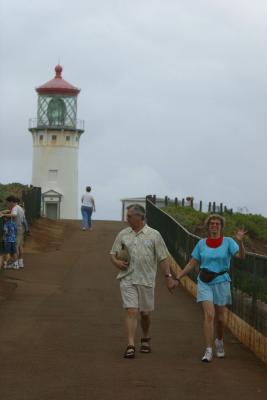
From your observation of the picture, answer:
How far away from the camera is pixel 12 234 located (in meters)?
26.2

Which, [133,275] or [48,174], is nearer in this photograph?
[133,275]

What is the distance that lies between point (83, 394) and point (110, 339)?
4192 millimetres

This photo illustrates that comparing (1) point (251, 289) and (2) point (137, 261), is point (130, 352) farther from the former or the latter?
(1) point (251, 289)

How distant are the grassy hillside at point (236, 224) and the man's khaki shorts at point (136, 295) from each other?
19.0 metres

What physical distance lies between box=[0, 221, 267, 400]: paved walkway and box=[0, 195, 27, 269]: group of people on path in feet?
8.01

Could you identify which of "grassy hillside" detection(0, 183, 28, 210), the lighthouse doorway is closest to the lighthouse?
the lighthouse doorway

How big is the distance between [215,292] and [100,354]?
164cm

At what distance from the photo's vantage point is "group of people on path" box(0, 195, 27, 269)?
85.7 feet

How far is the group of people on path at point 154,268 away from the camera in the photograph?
45.4 ft

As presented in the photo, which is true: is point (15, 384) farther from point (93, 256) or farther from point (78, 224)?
point (78, 224)

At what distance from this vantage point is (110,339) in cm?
1545

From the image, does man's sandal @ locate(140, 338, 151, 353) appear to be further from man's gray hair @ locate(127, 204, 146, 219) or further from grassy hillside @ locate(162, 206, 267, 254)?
grassy hillside @ locate(162, 206, 267, 254)

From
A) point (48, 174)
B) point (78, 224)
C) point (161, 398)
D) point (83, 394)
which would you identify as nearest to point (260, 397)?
point (161, 398)

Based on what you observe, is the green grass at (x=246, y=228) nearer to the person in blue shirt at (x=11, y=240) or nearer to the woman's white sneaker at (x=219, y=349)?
the woman's white sneaker at (x=219, y=349)
